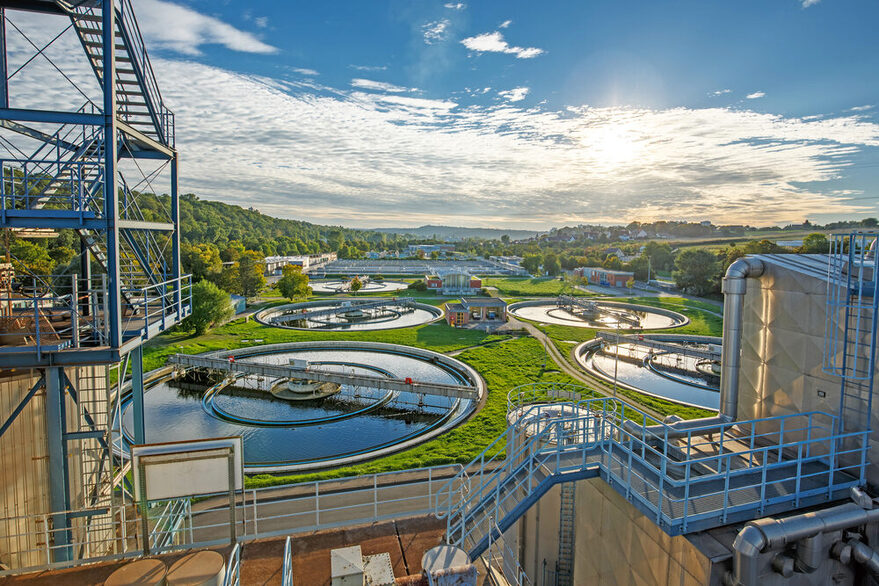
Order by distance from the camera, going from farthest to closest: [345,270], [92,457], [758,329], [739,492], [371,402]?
[345,270] → [371,402] → [92,457] → [758,329] → [739,492]

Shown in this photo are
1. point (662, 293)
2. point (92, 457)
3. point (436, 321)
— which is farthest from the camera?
point (662, 293)

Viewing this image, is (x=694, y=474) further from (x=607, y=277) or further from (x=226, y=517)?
(x=607, y=277)

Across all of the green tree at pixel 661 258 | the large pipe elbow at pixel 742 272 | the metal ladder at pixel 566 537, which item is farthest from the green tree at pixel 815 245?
the metal ladder at pixel 566 537

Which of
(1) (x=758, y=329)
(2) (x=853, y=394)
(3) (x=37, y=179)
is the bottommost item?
(2) (x=853, y=394)

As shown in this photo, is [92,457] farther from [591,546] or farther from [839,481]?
[839,481]

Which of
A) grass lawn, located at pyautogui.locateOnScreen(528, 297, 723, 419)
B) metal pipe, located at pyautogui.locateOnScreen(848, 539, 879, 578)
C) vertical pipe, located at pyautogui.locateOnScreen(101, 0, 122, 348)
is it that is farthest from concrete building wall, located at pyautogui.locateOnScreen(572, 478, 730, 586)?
grass lawn, located at pyautogui.locateOnScreen(528, 297, 723, 419)

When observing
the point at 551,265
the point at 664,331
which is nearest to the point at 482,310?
the point at 664,331

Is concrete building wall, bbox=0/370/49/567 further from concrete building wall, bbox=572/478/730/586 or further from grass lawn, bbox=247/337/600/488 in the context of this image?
concrete building wall, bbox=572/478/730/586

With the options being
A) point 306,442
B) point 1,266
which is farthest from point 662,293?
point 1,266

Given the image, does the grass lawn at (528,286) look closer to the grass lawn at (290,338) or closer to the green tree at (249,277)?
the grass lawn at (290,338)
